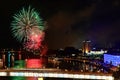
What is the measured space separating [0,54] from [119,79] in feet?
183

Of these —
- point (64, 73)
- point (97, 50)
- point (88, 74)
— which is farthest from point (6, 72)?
point (97, 50)

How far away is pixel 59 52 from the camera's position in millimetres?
116125

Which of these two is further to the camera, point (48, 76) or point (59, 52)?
point (59, 52)

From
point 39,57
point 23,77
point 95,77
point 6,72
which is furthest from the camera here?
point 39,57

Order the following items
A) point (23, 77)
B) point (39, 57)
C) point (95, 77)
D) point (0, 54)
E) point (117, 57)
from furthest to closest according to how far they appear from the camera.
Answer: point (39, 57), point (0, 54), point (117, 57), point (23, 77), point (95, 77)

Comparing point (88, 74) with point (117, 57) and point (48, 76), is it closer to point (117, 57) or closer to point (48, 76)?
point (48, 76)

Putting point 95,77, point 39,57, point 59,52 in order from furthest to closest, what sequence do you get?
point 59,52 < point 39,57 < point 95,77

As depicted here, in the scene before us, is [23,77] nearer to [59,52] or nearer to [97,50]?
[59,52]

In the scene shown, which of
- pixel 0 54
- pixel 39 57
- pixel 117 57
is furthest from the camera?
pixel 39 57

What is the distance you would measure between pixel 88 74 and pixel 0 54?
180 feet

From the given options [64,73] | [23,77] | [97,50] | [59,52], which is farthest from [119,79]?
[97,50]

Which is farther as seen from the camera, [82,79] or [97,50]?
[97,50]

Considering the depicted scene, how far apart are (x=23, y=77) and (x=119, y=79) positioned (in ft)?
32.9

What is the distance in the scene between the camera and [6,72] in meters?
36.2
